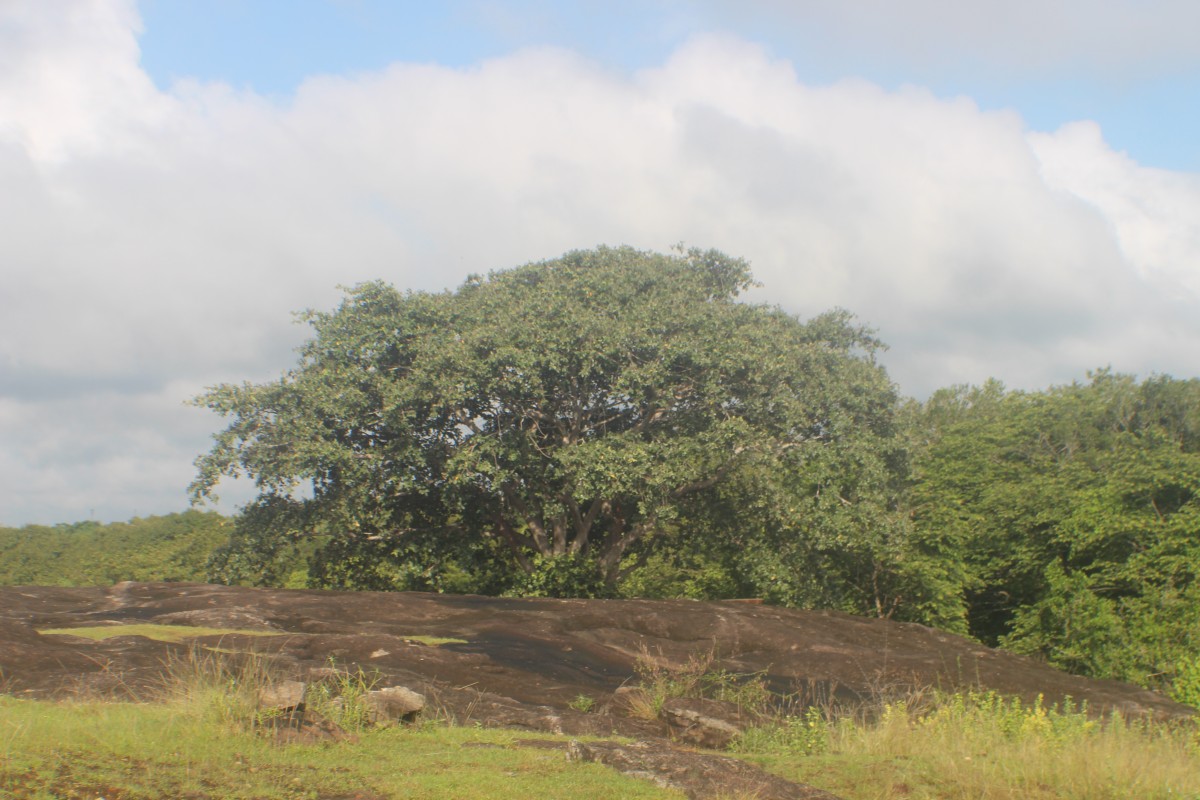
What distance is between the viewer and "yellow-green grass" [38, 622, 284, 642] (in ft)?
37.8

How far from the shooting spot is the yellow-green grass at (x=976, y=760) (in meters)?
7.26

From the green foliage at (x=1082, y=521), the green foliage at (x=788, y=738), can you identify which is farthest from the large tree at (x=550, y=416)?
the green foliage at (x=788, y=738)

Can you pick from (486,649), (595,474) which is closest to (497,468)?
(595,474)

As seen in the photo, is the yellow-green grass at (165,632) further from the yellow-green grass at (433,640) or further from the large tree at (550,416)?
the large tree at (550,416)

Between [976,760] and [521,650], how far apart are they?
6629 millimetres

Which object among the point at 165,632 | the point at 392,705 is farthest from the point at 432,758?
the point at 165,632

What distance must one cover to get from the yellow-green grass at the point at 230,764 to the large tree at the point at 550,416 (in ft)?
39.4

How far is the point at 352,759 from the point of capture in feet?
23.8

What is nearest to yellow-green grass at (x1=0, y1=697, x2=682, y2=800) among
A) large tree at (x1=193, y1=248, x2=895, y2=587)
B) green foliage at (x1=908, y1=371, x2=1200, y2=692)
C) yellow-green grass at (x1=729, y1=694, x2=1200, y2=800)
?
yellow-green grass at (x1=729, y1=694, x2=1200, y2=800)

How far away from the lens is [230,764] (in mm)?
6641

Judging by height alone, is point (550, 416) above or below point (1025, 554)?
above

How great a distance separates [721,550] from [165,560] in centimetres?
2330

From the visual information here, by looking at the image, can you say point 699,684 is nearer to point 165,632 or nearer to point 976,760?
point 976,760

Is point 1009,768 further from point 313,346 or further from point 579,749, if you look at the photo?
point 313,346
